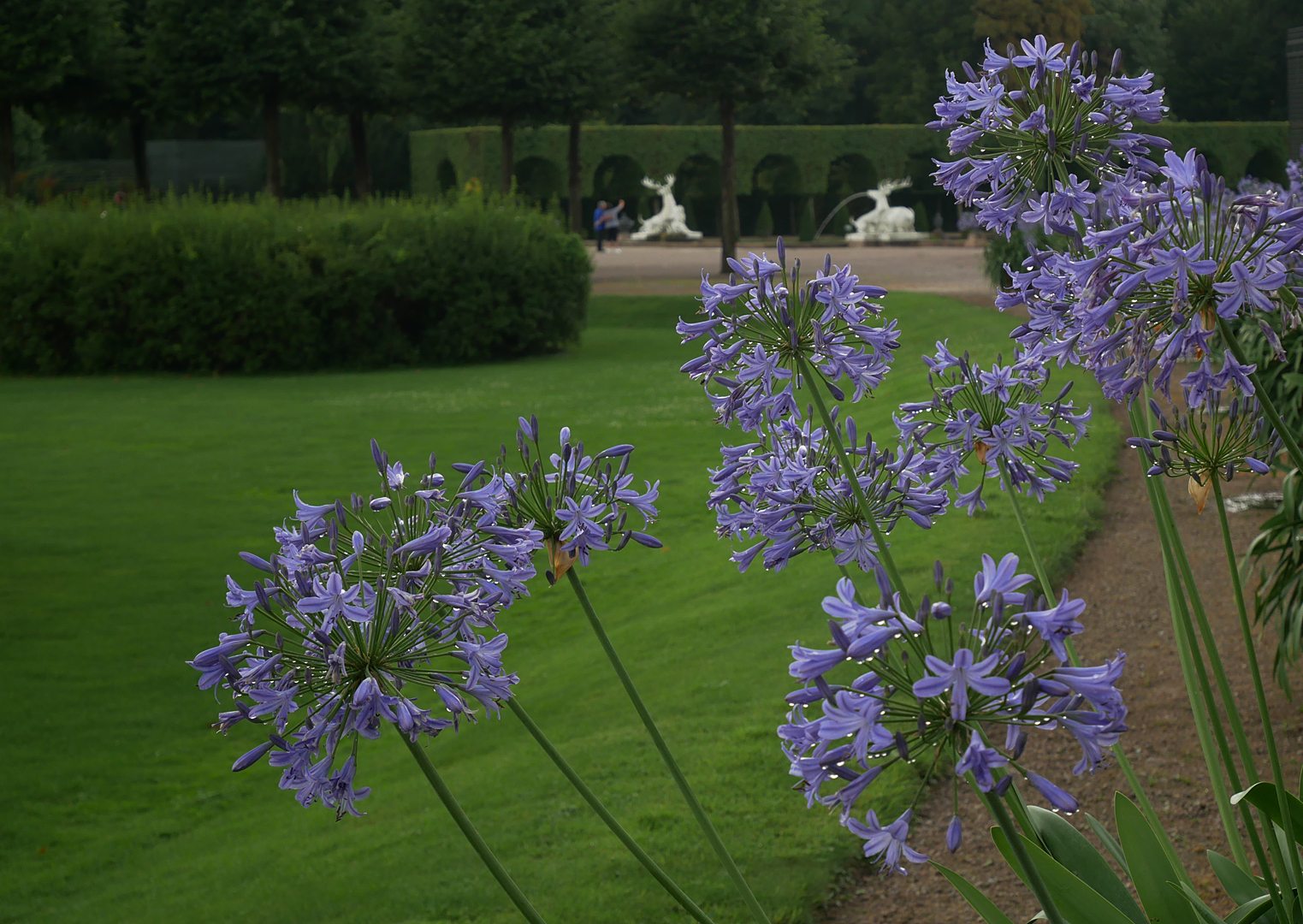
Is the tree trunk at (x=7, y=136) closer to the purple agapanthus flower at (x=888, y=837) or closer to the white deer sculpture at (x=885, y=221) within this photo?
the white deer sculpture at (x=885, y=221)

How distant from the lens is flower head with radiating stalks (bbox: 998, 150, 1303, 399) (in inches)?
58.0

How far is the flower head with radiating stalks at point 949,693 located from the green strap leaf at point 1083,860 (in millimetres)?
766

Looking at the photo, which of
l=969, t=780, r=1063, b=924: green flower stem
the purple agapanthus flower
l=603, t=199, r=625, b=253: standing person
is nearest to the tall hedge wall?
l=603, t=199, r=625, b=253: standing person

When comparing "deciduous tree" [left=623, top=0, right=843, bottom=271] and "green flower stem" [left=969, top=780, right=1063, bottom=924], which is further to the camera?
"deciduous tree" [left=623, top=0, right=843, bottom=271]

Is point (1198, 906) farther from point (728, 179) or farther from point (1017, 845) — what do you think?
point (728, 179)

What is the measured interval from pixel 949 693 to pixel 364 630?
0.75m

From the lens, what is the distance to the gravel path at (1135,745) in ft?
12.8

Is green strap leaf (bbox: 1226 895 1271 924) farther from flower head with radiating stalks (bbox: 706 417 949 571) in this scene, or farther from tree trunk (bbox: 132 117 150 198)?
tree trunk (bbox: 132 117 150 198)

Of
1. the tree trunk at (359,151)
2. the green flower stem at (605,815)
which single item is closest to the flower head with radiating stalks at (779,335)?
the green flower stem at (605,815)

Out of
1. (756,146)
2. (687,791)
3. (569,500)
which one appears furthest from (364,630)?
(756,146)

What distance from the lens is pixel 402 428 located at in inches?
482

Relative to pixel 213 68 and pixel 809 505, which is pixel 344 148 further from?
pixel 809 505

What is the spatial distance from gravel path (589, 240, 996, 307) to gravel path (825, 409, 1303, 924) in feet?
37.4

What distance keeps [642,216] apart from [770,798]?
4372cm
